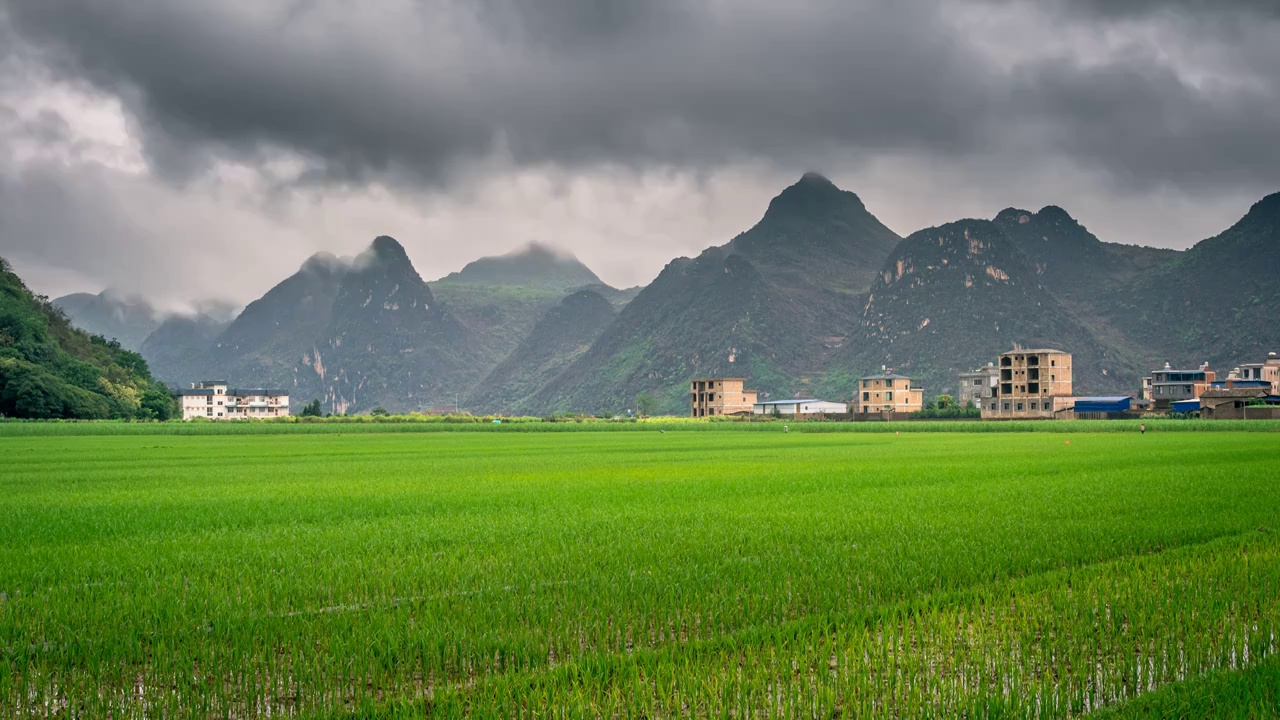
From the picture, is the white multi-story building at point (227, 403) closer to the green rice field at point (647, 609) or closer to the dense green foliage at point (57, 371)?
Answer: the dense green foliage at point (57, 371)

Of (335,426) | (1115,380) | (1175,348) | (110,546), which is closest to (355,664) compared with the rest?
(110,546)

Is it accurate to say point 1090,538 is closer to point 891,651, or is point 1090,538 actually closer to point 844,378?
point 891,651

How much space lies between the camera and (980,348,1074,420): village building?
10619 centimetres

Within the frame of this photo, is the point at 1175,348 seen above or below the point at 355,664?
above

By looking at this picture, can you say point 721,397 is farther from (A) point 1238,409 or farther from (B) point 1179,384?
(A) point 1238,409

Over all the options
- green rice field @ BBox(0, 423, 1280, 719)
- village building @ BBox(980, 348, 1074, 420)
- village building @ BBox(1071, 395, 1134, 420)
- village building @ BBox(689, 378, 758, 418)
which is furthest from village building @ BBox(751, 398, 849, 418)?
green rice field @ BBox(0, 423, 1280, 719)

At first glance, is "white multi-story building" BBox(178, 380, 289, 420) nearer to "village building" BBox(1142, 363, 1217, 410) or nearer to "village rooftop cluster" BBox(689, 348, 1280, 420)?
"village rooftop cluster" BBox(689, 348, 1280, 420)

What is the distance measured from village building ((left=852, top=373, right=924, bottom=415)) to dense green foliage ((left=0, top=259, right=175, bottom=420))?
9313cm

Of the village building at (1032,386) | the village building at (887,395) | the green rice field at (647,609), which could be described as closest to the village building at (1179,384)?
the village building at (1032,386)

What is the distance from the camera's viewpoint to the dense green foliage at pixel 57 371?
82125 millimetres

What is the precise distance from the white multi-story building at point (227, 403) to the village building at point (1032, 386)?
433 feet

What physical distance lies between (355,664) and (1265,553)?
8855 mm

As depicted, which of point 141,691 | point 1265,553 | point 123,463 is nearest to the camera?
point 141,691

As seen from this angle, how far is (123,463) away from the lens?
28703 mm
